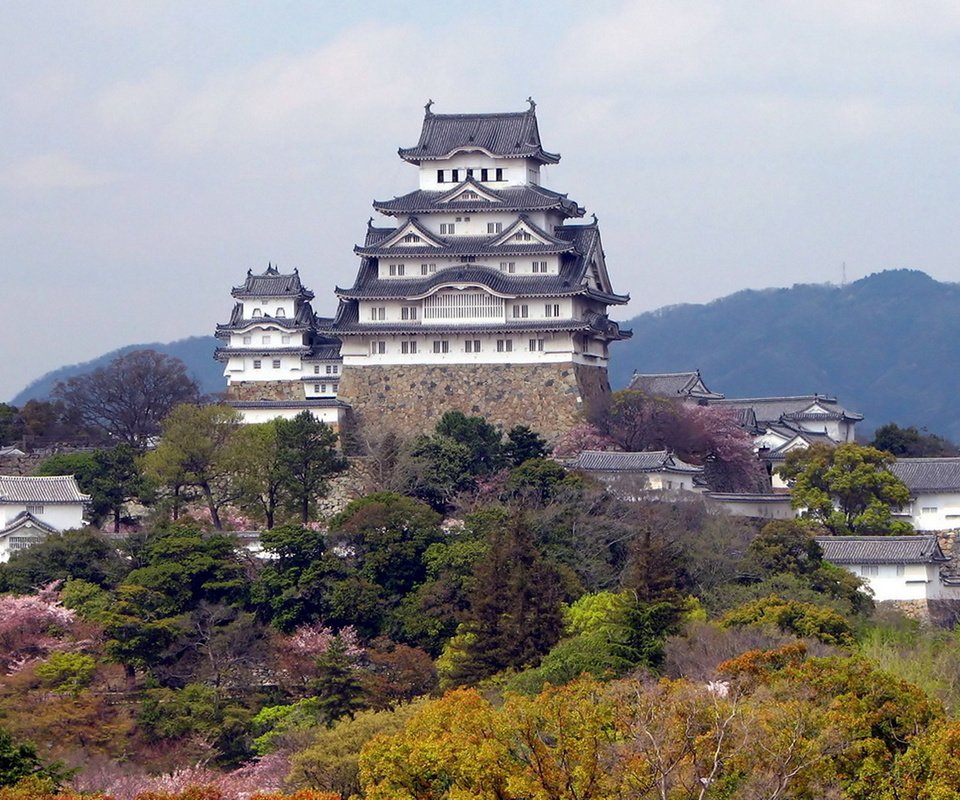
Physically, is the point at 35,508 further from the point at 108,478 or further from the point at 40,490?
the point at 108,478

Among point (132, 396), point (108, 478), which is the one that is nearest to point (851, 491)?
point (108, 478)

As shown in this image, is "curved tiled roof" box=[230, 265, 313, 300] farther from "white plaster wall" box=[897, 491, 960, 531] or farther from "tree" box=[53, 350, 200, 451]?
"white plaster wall" box=[897, 491, 960, 531]

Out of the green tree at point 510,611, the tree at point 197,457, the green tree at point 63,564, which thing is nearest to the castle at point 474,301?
the tree at point 197,457

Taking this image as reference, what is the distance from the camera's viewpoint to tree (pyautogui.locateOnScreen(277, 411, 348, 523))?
128 ft

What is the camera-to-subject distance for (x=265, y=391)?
46.6 meters

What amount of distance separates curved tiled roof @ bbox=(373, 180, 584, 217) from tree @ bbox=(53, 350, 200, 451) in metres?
6.74

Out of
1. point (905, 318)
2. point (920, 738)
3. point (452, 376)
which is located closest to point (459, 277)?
point (452, 376)

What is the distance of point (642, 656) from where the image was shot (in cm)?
3000

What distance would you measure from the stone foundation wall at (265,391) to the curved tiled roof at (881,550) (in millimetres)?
12991

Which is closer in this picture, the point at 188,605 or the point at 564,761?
the point at 564,761

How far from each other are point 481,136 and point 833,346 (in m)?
83.9

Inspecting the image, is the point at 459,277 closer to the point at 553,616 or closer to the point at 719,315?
the point at 553,616

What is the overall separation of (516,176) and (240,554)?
1169 centimetres

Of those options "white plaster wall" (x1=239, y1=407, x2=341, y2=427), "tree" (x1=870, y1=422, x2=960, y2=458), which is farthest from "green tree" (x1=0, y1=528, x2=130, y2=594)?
"tree" (x1=870, y1=422, x2=960, y2=458)
